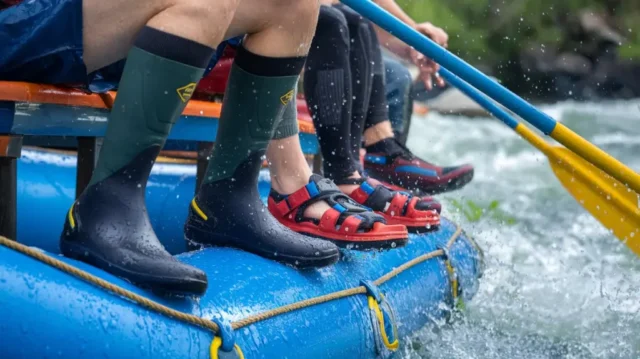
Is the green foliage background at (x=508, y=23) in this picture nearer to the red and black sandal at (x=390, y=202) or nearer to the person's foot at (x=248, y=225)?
the red and black sandal at (x=390, y=202)

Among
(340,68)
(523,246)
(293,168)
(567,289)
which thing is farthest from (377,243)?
(523,246)

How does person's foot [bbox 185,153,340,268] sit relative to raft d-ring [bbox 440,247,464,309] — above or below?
above

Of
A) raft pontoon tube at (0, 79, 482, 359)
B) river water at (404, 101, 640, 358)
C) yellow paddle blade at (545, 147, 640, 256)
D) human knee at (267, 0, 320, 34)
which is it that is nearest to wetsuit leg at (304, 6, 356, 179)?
raft pontoon tube at (0, 79, 482, 359)

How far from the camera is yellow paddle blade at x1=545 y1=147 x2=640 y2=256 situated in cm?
246

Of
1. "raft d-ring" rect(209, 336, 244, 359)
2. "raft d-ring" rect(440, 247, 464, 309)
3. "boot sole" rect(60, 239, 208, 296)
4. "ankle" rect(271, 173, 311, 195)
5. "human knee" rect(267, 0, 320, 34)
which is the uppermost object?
"human knee" rect(267, 0, 320, 34)

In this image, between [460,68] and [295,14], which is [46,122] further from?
[460,68]

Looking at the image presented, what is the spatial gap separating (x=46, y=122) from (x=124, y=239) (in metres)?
0.50

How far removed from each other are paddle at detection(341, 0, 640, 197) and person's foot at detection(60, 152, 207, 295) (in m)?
0.76

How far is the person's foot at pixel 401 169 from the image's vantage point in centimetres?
267

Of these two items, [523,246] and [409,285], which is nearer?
[409,285]

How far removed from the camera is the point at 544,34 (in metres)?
17.9

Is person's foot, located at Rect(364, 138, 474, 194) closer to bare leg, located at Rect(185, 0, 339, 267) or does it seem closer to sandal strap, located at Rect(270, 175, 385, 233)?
sandal strap, located at Rect(270, 175, 385, 233)

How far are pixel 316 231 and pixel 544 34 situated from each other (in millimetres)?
16959

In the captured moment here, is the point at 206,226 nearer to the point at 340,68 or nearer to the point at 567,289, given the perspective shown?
the point at 340,68
